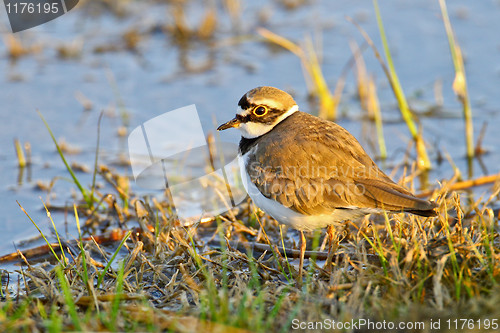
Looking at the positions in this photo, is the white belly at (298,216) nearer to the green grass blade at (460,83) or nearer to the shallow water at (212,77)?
the shallow water at (212,77)

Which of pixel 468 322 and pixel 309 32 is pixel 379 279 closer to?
pixel 468 322

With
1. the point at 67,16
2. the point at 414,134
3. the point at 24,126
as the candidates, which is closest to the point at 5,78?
the point at 24,126

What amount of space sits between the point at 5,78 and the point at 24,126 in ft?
4.20

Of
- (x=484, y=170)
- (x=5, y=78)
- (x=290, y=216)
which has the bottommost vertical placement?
(x=484, y=170)

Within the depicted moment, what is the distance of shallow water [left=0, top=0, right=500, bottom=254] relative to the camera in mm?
7090

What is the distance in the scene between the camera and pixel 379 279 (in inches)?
148

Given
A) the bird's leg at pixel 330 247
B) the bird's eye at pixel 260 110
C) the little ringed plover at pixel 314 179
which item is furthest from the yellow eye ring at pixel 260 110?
the bird's leg at pixel 330 247

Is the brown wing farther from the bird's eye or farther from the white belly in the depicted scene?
the bird's eye

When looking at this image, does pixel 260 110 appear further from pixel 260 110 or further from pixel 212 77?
pixel 212 77
